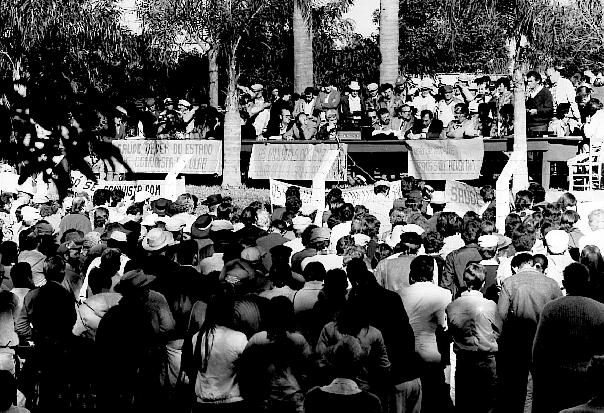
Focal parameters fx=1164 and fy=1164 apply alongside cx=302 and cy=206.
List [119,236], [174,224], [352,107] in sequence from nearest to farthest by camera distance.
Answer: [119,236] → [174,224] → [352,107]

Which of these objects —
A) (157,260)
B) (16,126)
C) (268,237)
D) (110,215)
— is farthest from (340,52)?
(157,260)

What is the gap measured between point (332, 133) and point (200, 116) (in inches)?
131

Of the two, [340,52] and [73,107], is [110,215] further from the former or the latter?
[340,52]

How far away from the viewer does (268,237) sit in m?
11.5

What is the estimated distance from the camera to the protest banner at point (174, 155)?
76.9 ft

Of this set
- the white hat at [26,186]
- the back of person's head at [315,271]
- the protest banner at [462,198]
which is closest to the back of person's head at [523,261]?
the back of person's head at [315,271]

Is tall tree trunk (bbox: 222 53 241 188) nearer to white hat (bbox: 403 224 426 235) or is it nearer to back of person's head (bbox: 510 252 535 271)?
white hat (bbox: 403 224 426 235)

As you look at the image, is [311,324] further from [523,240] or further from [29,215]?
[29,215]

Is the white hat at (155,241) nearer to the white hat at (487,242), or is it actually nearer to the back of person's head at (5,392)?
the white hat at (487,242)

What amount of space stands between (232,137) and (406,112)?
3428mm

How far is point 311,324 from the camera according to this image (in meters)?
8.39

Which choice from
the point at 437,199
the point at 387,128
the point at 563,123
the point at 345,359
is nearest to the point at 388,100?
the point at 387,128

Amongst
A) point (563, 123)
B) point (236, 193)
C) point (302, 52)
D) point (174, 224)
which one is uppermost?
point (302, 52)

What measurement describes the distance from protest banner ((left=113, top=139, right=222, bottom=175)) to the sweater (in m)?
16.1
